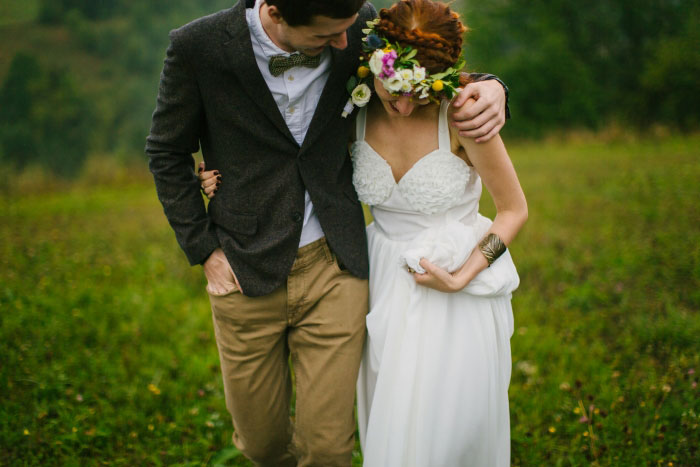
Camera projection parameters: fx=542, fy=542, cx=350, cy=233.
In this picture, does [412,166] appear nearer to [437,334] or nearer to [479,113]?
[479,113]

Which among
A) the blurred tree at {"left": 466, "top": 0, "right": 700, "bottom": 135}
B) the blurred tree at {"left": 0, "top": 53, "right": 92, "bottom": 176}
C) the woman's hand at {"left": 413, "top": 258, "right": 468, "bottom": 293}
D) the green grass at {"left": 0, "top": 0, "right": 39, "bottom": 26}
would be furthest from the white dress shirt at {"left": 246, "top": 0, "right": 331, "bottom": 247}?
the blurred tree at {"left": 466, "top": 0, "right": 700, "bottom": 135}

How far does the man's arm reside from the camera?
206 cm

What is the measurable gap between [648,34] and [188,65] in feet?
102

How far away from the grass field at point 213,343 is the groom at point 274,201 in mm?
956

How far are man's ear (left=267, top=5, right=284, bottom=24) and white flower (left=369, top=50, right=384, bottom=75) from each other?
0.36 m

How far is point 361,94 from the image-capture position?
2.17 m

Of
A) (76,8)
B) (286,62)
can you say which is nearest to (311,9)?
(286,62)

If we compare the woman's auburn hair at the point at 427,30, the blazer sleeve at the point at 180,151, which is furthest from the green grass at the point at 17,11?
the woman's auburn hair at the point at 427,30

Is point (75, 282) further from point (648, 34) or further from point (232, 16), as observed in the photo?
point (648, 34)

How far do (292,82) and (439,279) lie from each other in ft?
3.23

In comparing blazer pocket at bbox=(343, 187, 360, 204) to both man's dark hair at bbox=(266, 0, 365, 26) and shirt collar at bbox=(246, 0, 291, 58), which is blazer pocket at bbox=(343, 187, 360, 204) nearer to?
shirt collar at bbox=(246, 0, 291, 58)

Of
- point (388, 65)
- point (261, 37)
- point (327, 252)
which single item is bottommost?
point (327, 252)

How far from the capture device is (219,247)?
2.34 m

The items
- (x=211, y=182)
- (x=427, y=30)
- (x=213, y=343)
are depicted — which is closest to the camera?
(x=427, y=30)
